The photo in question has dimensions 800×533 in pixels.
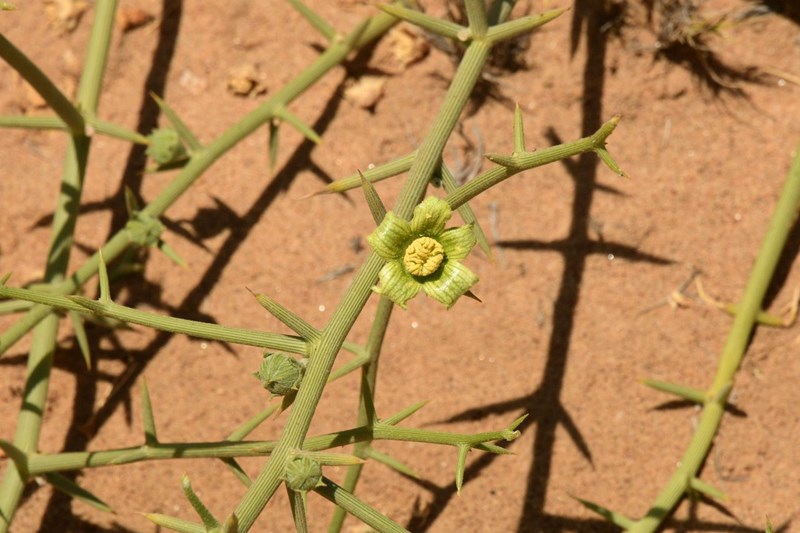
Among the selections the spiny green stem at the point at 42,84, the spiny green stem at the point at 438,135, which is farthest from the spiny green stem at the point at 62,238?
the spiny green stem at the point at 438,135

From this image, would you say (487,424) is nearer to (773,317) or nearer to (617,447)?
(617,447)

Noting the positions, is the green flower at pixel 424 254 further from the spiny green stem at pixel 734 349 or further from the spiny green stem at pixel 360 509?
the spiny green stem at pixel 734 349

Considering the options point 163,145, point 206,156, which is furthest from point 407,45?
point 163,145

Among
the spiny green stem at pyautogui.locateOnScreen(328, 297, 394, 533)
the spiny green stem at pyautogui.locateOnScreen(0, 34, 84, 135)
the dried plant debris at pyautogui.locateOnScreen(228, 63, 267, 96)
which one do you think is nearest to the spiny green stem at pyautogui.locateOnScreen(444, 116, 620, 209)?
the spiny green stem at pyautogui.locateOnScreen(328, 297, 394, 533)

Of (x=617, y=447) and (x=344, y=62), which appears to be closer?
(x=617, y=447)

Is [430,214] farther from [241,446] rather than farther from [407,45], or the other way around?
[407,45]

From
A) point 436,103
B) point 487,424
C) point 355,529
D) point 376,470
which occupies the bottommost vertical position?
point 355,529

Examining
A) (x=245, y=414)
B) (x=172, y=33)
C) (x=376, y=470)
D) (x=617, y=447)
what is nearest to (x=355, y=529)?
(x=376, y=470)
